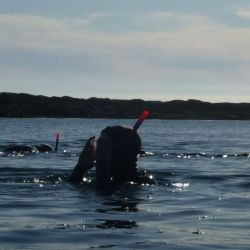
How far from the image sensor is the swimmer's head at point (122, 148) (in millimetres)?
21328

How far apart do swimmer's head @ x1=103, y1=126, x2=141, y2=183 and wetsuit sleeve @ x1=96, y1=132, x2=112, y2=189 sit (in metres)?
0.29

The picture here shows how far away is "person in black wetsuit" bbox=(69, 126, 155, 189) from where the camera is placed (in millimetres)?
A: 20875

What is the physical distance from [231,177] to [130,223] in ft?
35.1

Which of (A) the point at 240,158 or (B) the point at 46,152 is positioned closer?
(A) the point at 240,158

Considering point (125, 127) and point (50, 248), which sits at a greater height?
point (125, 127)

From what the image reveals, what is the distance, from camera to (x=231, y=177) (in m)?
26.7

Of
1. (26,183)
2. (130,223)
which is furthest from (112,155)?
(130,223)

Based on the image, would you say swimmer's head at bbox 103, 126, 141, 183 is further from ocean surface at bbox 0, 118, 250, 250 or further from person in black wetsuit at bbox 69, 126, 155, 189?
ocean surface at bbox 0, 118, 250, 250

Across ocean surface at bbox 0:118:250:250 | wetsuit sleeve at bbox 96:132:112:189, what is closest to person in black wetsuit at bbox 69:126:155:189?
wetsuit sleeve at bbox 96:132:112:189

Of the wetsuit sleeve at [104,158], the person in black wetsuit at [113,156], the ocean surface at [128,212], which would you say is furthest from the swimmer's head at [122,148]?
the ocean surface at [128,212]

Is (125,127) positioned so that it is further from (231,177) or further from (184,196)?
(231,177)

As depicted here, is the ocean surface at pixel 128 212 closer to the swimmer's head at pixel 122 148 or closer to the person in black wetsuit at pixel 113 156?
the person in black wetsuit at pixel 113 156

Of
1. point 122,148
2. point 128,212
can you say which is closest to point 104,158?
point 122,148

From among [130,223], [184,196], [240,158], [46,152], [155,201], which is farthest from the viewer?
[46,152]
